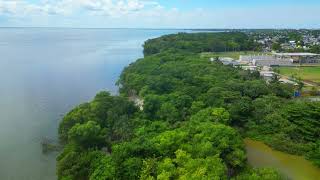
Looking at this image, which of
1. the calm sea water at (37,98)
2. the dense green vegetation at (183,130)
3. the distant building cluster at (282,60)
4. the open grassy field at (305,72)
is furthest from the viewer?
the distant building cluster at (282,60)

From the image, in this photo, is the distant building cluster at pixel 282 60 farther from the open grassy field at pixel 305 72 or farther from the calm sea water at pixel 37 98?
the calm sea water at pixel 37 98

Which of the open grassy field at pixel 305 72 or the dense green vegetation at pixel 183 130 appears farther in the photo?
the open grassy field at pixel 305 72

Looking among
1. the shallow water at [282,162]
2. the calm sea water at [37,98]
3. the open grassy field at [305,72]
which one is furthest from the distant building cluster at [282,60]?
the shallow water at [282,162]

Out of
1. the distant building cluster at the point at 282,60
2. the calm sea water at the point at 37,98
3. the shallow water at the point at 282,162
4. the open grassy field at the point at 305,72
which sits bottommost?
the shallow water at the point at 282,162

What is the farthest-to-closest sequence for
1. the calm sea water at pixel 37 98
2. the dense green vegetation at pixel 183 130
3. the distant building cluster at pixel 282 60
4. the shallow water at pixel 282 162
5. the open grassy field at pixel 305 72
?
the distant building cluster at pixel 282 60 → the open grassy field at pixel 305 72 → the calm sea water at pixel 37 98 → the shallow water at pixel 282 162 → the dense green vegetation at pixel 183 130

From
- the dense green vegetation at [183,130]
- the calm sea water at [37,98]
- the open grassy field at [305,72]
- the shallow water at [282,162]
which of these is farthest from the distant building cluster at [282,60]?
the shallow water at [282,162]

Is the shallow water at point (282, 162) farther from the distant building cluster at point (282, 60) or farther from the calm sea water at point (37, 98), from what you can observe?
the distant building cluster at point (282, 60)

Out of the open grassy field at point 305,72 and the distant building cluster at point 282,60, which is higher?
the distant building cluster at point 282,60

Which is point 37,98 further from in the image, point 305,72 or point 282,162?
point 305,72
